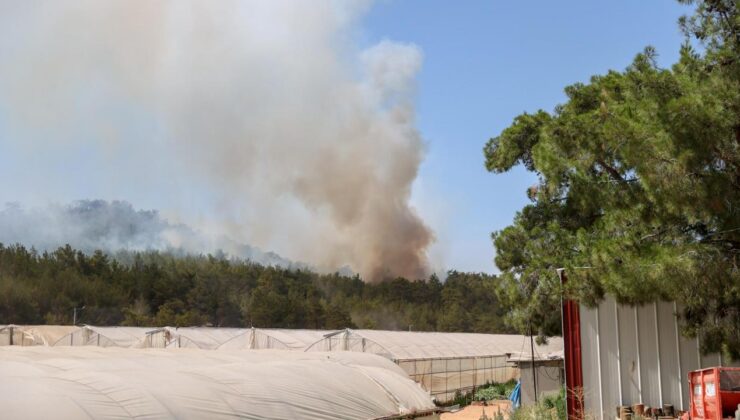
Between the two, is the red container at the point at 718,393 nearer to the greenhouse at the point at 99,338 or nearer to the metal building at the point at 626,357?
the metal building at the point at 626,357

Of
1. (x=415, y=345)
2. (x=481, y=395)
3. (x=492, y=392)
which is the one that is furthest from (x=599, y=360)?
(x=415, y=345)

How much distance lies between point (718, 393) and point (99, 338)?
34278 mm

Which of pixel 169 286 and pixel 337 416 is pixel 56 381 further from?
pixel 169 286

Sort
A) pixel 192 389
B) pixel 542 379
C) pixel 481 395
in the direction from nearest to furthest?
pixel 192 389
pixel 542 379
pixel 481 395

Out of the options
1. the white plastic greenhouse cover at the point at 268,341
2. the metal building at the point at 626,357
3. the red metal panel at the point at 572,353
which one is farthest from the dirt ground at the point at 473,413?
the white plastic greenhouse cover at the point at 268,341

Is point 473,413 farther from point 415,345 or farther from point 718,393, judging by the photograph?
point 718,393

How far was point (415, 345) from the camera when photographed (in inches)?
1510

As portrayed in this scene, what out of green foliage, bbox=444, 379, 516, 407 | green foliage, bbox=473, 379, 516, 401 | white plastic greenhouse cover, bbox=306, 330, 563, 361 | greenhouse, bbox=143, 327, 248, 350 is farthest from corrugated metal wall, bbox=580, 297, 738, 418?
greenhouse, bbox=143, 327, 248, 350

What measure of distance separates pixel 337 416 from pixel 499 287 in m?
6.09

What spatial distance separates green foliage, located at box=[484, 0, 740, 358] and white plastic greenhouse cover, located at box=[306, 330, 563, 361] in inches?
582

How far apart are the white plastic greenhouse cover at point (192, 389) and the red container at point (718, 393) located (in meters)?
10.4

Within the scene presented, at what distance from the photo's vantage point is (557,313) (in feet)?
66.9

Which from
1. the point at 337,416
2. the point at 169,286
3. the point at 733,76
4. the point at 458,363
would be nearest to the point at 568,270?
the point at 733,76

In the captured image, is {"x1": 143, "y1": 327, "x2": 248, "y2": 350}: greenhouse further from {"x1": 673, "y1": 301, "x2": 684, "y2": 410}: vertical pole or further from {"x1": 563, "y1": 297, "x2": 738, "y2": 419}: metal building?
{"x1": 673, "y1": 301, "x2": 684, "y2": 410}: vertical pole
